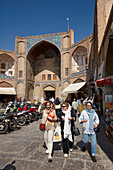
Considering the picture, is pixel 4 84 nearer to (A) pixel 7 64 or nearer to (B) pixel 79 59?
(A) pixel 7 64

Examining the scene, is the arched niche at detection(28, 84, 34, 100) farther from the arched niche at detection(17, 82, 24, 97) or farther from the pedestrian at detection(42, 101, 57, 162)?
the pedestrian at detection(42, 101, 57, 162)

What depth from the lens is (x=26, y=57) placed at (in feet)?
68.1

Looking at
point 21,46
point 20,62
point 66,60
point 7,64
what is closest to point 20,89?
point 20,62

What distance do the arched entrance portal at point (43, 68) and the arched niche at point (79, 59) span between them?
171 inches

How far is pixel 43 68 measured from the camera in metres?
23.2

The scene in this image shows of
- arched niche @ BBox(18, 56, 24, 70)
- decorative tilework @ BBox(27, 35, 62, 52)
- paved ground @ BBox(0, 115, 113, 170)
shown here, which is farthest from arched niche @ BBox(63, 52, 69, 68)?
paved ground @ BBox(0, 115, 113, 170)

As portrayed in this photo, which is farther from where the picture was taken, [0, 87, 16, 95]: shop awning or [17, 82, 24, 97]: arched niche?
[17, 82, 24, 97]: arched niche

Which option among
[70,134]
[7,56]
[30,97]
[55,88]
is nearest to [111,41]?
[70,134]

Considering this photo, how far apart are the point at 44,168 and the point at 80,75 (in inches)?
606

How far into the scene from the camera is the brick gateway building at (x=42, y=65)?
734 inches

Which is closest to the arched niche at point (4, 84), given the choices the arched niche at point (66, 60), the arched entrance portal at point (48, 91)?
the arched entrance portal at point (48, 91)

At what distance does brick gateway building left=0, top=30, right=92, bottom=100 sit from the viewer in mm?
18656

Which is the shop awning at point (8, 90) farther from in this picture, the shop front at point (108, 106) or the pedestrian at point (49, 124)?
the pedestrian at point (49, 124)

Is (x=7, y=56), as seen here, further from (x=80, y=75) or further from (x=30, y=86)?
(x=80, y=75)
